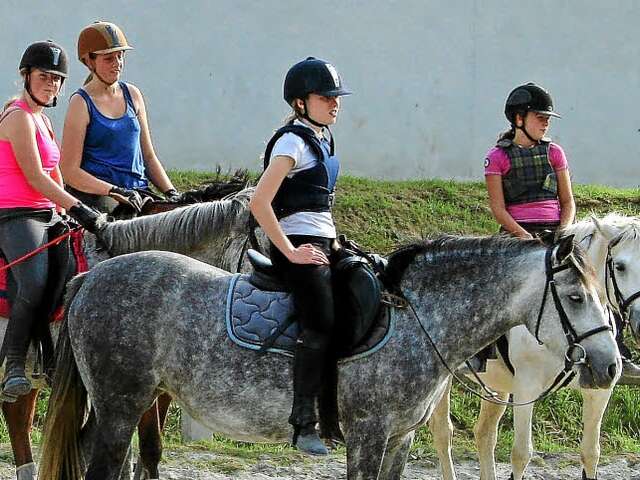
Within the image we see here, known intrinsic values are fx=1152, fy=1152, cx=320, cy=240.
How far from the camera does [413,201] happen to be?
11242mm

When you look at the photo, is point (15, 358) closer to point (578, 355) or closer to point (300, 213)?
point (300, 213)

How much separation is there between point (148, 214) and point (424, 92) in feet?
20.7

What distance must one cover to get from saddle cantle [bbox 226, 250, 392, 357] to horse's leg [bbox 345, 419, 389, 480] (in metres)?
0.32

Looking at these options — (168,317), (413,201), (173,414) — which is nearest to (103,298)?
(168,317)

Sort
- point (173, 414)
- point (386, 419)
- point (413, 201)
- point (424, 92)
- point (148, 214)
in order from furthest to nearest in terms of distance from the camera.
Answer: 1. point (424, 92)
2. point (413, 201)
3. point (173, 414)
4. point (148, 214)
5. point (386, 419)

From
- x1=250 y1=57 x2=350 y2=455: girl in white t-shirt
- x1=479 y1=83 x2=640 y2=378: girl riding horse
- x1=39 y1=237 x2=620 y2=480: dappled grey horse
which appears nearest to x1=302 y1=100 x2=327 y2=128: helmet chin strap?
x1=250 y1=57 x2=350 y2=455: girl in white t-shirt

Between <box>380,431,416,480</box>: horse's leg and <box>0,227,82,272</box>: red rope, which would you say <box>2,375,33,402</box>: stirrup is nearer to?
<box>0,227,82,272</box>: red rope

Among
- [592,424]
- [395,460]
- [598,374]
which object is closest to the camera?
[598,374]

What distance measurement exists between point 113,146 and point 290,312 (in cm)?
184

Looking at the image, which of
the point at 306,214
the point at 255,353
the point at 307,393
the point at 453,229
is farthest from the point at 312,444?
the point at 453,229

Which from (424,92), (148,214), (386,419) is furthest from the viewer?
(424,92)

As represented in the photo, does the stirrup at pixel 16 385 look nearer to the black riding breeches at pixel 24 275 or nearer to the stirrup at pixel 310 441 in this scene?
the black riding breeches at pixel 24 275

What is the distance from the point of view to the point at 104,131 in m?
6.31

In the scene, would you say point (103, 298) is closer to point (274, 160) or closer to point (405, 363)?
point (274, 160)
